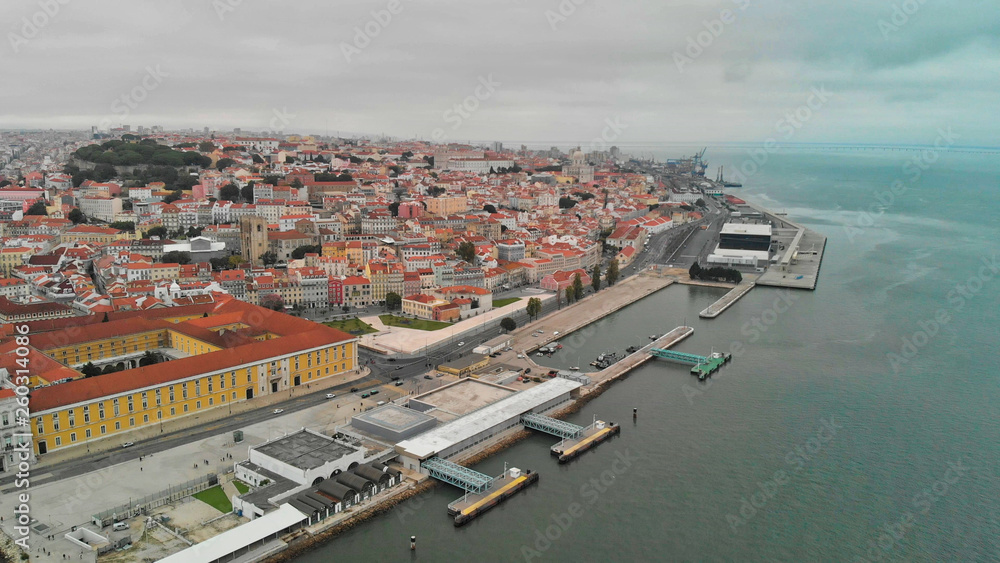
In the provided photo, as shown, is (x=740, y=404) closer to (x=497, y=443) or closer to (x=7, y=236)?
(x=497, y=443)

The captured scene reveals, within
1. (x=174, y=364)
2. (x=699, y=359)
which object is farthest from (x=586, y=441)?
(x=174, y=364)

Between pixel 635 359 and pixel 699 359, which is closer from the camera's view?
pixel 699 359

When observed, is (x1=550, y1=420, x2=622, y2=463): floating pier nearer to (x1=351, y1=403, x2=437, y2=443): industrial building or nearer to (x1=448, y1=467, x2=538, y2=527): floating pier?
(x1=448, y1=467, x2=538, y2=527): floating pier

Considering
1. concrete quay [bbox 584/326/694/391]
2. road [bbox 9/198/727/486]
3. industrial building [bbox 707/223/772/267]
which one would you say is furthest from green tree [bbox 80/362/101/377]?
industrial building [bbox 707/223/772/267]

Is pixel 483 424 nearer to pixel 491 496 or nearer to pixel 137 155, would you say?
pixel 491 496

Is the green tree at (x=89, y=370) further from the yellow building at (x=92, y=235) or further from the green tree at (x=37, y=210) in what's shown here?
the green tree at (x=37, y=210)

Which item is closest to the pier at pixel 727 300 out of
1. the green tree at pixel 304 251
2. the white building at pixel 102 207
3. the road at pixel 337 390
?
the road at pixel 337 390
